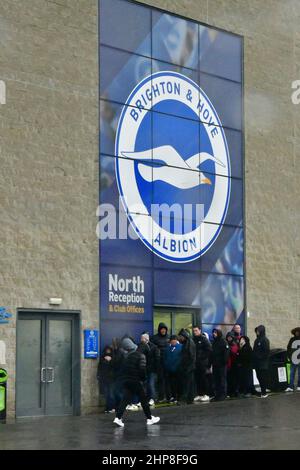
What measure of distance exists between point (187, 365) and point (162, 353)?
35.1 inches

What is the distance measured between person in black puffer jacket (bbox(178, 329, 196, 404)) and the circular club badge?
122 inches

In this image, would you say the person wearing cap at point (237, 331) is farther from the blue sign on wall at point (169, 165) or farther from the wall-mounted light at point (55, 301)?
the wall-mounted light at point (55, 301)

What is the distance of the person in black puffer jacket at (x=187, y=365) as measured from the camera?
24.1m

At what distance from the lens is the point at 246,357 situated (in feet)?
84.0

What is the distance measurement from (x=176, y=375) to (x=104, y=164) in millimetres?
5685

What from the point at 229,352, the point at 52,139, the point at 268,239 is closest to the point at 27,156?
the point at 52,139

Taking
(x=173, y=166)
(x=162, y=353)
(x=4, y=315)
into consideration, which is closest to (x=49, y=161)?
(x=4, y=315)

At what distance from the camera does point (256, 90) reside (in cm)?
2995

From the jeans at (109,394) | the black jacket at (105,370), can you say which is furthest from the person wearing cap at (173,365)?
the jeans at (109,394)

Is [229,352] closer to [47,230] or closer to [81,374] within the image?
[81,374]

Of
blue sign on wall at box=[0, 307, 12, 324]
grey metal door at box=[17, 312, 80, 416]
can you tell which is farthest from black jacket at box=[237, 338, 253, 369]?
blue sign on wall at box=[0, 307, 12, 324]

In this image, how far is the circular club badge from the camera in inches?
1019

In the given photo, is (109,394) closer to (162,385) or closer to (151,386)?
(151,386)
